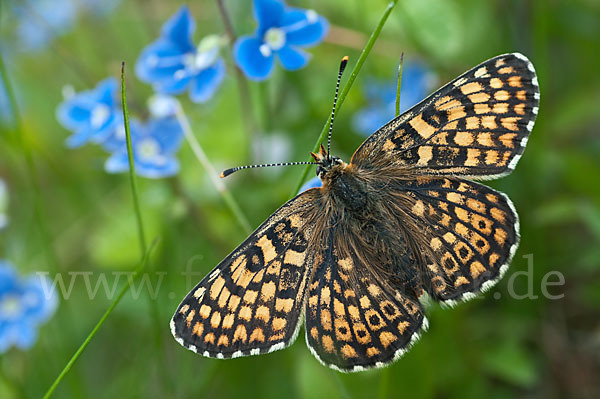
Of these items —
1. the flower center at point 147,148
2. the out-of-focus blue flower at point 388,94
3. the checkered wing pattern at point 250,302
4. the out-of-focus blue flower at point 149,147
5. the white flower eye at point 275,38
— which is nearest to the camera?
the checkered wing pattern at point 250,302

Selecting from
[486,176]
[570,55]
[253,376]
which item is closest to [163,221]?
[253,376]

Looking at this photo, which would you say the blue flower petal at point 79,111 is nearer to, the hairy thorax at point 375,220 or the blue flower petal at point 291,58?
the blue flower petal at point 291,58

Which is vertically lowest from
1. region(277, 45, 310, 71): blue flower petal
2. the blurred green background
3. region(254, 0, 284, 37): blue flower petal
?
the blurred green background

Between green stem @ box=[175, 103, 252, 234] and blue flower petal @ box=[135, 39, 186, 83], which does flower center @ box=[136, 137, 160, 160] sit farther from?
blue flower petal @ box=[135, 39, 186, 83]

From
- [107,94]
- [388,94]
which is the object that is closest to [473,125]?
[388,94]

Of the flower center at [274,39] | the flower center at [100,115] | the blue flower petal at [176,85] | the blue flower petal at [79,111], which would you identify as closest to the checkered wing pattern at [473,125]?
the flower center at [274,39]

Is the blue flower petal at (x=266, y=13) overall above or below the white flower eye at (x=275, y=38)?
above

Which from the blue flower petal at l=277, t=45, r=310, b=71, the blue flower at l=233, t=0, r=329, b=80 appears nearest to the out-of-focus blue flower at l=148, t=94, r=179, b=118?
the blue flower at l=233, t=0, r=329, b=80

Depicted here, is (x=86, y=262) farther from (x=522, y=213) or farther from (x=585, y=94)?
(x=585, y=94)
